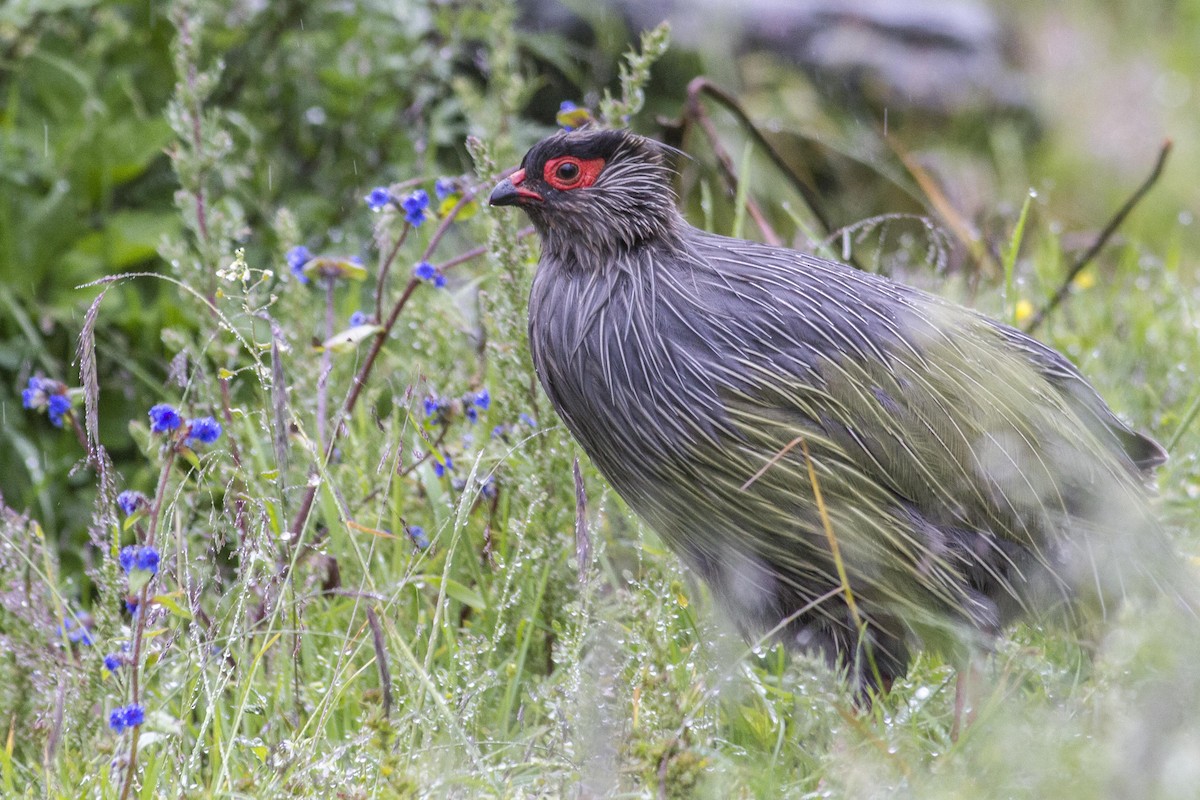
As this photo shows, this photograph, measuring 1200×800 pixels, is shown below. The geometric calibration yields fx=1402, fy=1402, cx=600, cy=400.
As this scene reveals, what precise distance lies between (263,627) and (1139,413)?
2569 millimetres

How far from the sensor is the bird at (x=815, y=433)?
2.82 metres

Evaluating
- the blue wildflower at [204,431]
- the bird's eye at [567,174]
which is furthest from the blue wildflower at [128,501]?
the bird's eye at [567,174]

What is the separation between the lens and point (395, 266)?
4.14 metres

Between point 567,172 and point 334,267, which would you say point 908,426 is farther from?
point 334,267

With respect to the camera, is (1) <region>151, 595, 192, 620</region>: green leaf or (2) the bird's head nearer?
(1) <region>151, 595, 192, 620</region>: green leaf

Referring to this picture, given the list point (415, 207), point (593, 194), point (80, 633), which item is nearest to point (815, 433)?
point (593, 194)

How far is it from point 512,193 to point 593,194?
0.59ft

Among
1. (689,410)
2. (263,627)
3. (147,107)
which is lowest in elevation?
(263,627)

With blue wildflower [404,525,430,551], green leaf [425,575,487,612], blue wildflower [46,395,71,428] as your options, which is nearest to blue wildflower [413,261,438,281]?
blue wildflower [404,525,430,551]

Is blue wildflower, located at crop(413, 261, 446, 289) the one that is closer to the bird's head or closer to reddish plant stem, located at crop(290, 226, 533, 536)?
reddish plant stem, located at crop(290, 226, 533, 536)

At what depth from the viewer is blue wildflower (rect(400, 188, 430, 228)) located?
331 cm

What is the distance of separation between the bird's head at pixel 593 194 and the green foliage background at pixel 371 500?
0.53ft

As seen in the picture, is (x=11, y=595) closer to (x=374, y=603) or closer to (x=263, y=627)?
(x=263, y=627)

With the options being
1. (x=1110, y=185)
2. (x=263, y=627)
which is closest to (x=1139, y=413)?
(x=263, y=627)
